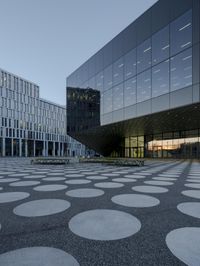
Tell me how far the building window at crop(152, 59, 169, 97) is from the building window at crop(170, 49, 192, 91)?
61 cm

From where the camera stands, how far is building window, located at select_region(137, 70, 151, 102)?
60.7ft

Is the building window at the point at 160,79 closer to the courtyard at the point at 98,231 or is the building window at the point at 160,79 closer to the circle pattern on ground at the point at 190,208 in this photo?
the circle pattern on ground at the point at 190,208

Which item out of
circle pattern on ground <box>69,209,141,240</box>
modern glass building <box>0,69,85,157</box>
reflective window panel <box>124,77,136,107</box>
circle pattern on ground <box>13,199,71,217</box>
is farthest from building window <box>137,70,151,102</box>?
modern glass building <box>0,69,85,157</box>

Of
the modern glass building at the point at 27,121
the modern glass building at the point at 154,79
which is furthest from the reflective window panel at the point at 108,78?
the modern glass building at the point at 27,121

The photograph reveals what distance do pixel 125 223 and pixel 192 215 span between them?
1227 millimetres

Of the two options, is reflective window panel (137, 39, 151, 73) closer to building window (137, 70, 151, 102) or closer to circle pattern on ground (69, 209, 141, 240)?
building window (137, 70, 151, 102)

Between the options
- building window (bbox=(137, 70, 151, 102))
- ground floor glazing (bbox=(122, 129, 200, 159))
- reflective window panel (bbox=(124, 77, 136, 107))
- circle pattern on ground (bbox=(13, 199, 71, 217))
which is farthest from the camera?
ground floor glazing (bbox=(122, 129, 200, 159))

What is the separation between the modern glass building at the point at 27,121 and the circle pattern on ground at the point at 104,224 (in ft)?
204

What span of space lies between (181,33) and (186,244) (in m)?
18.4

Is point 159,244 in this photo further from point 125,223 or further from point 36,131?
point 36,131

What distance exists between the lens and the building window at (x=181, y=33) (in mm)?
15081

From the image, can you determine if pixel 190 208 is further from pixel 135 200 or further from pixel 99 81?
pixel 99 81

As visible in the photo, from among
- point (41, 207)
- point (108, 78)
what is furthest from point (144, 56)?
point (41, 207)

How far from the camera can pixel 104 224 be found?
95.8 inches
